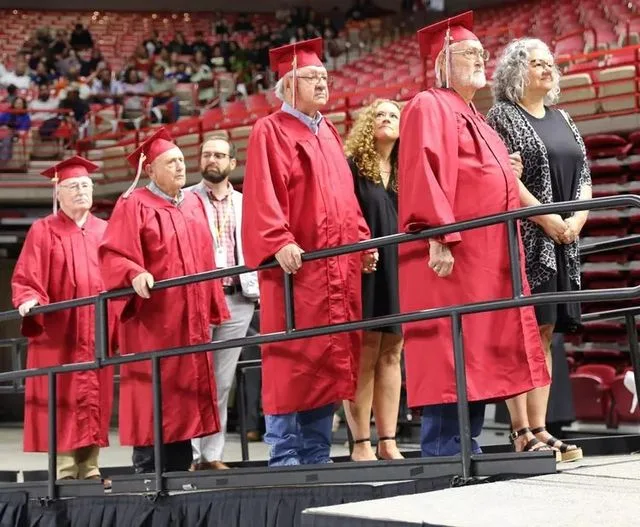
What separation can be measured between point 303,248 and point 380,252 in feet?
1.63

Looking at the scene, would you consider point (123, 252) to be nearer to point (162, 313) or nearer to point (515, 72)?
point (162, 313)

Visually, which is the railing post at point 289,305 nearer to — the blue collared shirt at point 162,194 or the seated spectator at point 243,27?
the blue collared shirt at point 162,194

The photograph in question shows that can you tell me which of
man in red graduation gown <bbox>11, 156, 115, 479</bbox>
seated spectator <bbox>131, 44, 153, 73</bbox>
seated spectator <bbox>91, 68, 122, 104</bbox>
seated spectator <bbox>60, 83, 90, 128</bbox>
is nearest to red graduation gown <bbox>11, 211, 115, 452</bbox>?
man in red graduation gown <bbox>11, 156, 115, 479</bbox>

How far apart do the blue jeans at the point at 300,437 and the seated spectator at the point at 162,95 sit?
1317cm

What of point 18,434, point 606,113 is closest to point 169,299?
point 606,113

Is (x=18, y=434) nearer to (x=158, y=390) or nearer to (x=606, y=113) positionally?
(x=606, y=113)

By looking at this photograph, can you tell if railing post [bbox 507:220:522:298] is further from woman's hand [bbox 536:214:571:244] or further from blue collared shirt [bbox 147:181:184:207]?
blue collared shirt [bbox 147:181:184:207]

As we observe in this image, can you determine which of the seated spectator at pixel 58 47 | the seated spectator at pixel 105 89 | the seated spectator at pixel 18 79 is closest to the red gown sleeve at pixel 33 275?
the seated spectator at pixel 105 89

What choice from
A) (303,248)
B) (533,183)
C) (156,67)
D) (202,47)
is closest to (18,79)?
(156,67)

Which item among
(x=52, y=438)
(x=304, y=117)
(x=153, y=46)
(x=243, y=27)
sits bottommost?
(x=52, y=438)

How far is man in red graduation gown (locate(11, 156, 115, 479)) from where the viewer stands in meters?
5.91

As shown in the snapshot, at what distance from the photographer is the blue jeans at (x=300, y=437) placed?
458 cm

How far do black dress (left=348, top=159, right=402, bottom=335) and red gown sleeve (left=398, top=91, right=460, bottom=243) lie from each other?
85cm

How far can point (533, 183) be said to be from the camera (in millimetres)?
4562
